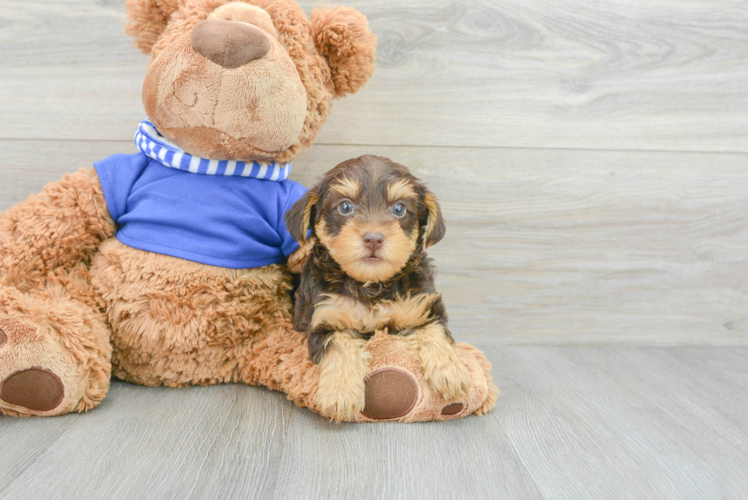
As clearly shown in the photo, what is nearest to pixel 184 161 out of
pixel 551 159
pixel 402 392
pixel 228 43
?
pixel 228 43

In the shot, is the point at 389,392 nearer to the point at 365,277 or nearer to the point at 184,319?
the point at 365,277

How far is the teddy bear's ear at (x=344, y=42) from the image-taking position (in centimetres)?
156

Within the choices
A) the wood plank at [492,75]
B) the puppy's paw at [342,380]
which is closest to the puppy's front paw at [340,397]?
the puppy's paw at [342,380]

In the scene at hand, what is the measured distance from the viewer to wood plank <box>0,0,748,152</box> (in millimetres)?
1890

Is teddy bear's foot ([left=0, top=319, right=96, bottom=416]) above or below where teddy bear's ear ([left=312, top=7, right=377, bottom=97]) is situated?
below

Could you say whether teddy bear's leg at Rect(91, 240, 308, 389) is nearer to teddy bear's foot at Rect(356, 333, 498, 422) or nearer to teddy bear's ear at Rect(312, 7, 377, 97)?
teddy bear's foot at Rect(356, 333, 498, 422)

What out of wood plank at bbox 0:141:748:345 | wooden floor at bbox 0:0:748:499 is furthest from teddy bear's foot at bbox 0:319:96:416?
wood plank at bbox 0:141:748:345

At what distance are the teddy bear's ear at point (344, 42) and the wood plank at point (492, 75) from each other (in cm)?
34

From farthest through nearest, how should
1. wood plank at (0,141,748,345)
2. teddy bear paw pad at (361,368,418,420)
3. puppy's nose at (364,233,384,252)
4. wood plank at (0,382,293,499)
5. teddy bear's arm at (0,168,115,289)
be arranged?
wood plank at (0,141,748,345), teddy bear's arm at (0,168,115,289), teddy bear paw pad at (361,368,418,420), puppy's nose at (364,233,384,252), wood plank at (0,382,293,499)

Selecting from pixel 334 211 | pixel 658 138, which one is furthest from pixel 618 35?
pixel 334 211

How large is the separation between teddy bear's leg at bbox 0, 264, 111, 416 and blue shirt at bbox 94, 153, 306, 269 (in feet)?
0.88

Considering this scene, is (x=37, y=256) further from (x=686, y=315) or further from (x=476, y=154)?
(x=686, y=315)

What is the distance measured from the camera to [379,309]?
1.46 m

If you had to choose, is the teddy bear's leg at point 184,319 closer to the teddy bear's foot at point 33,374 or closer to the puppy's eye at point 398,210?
the teddy bear's foot at point 33,374
